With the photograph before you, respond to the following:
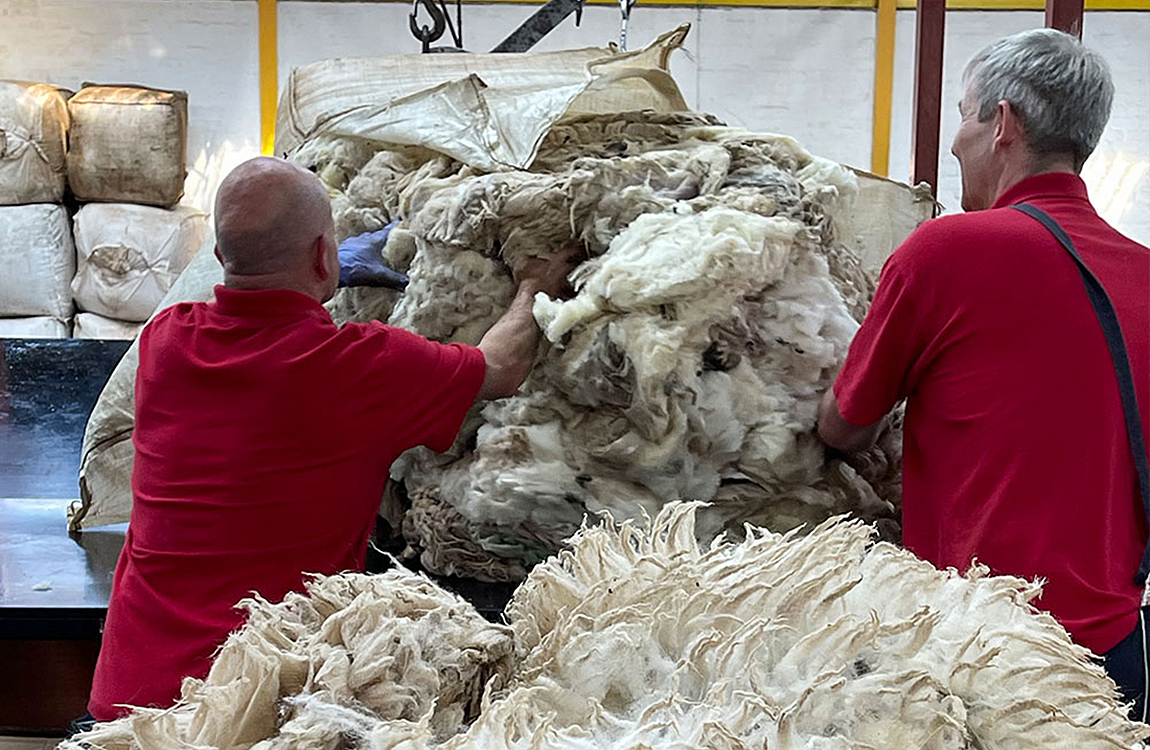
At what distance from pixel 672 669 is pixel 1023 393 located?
1.14 m

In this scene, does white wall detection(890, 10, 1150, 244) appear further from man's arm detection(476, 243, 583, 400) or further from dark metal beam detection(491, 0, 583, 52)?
man's arm detection(476, 243, 583, 400)

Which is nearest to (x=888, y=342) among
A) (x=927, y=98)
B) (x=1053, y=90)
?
(x=1053, y=90)

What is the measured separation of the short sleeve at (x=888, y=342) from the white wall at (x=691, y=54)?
547 cm

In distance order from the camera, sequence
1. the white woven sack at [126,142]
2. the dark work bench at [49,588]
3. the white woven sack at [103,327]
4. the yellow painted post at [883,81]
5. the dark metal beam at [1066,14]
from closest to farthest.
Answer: the dark work bench at [49,588]
the dark metal beam at [1066,14]
the white woven sack at [126,142]
the white woven sack at [103,327]
the yellow painted post at [883,81]

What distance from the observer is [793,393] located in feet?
5.19

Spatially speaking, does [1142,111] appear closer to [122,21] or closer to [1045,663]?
[122,21]

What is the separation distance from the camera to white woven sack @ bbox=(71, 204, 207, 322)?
630 centimetres

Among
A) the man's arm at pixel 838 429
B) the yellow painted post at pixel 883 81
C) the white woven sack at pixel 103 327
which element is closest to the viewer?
the man's arm at pixel 838 429

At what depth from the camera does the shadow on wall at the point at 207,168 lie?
6926mm

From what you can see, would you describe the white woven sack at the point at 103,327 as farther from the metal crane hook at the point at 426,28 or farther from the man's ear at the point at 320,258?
the man's ear at the point at 320,258

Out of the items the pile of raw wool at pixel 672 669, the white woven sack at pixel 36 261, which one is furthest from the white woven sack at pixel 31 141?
the pile of raw wool at pixel 672 669

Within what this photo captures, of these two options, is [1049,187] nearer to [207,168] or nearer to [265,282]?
[265,282]

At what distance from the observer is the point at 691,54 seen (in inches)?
270

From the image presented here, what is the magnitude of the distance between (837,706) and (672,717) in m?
0.06
